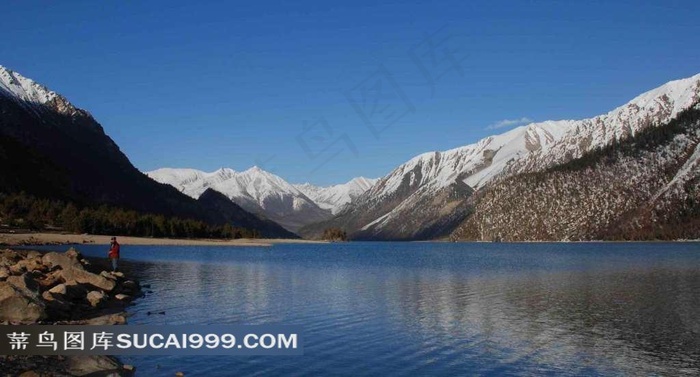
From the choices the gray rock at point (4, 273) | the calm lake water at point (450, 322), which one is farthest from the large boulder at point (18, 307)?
the gray rock at point (4, 273)

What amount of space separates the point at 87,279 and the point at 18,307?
1884cm

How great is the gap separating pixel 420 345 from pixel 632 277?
193 feet

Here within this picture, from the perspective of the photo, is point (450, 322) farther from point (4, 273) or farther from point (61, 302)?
point (4, 273)

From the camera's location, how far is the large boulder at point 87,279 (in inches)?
2099

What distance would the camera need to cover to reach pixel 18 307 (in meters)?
35.6

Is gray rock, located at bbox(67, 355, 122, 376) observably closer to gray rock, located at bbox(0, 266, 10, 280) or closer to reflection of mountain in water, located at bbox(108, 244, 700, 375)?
reflection of mountain in water, located at bbox(108, 244, 700, 375)

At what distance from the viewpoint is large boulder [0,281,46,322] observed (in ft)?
116

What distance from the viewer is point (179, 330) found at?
39.1 meters

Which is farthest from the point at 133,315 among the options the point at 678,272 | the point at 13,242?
the point at 13,242

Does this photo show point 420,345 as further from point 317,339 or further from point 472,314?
point 472,314

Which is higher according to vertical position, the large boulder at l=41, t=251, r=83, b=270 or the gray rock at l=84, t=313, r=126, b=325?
the large boulder at l=41, t=251, r=83, b=270

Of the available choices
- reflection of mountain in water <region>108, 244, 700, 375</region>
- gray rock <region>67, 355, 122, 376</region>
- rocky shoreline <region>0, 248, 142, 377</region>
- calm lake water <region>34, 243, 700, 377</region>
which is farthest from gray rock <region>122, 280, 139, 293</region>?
gray rock <region>67, 355, 122, 376</region>

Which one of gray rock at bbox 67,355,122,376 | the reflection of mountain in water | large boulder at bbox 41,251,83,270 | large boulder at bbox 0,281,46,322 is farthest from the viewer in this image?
large boulder at bbox 41,251,83,270

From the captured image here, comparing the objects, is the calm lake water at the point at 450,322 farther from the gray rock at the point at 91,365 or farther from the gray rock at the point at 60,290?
the gray rock at the point at 60,290
